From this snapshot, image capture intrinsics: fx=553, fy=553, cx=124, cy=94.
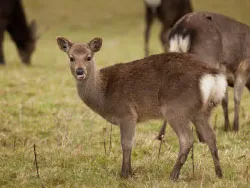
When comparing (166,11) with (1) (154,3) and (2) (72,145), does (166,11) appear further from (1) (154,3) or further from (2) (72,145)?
(2) (72,145)

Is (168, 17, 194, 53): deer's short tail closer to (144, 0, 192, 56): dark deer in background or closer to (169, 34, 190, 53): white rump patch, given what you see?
(169, 34, 190, 53): white rump patch

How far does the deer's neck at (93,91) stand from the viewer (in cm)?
620

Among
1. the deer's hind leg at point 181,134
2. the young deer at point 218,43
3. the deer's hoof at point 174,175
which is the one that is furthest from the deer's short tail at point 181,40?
the deer's hoof at point 174,175

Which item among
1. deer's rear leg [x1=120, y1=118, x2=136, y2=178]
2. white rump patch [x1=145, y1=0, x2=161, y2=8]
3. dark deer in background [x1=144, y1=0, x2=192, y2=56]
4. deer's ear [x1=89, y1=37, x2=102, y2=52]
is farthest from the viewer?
white rump patch [x1=145, y1=0, x2=161, y2=8]

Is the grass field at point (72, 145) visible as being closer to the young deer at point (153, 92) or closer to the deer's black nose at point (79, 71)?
the young deer at point (153, 92)

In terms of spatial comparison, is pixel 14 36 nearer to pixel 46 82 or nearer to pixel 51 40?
pixel 46 82

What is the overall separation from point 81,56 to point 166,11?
10.8 m

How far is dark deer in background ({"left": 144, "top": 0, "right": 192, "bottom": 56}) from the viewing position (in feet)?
53.1

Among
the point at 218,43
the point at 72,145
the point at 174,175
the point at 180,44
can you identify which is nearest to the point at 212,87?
the point at 174,175

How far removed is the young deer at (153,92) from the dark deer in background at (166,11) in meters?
9.91

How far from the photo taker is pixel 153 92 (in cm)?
591

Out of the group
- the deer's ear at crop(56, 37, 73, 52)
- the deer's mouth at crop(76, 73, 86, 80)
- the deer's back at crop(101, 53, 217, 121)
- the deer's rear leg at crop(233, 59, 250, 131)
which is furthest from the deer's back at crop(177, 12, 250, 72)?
the deer's mouth at crop(76, 73, 86, 80)

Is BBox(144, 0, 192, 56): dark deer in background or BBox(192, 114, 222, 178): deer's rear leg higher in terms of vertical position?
BBox(144, 0, 192, 56): dark deer in background

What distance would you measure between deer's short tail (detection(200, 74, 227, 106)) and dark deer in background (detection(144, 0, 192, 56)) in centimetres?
1051
